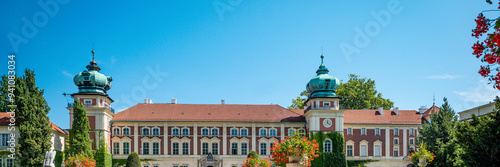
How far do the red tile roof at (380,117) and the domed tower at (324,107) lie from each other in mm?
3560

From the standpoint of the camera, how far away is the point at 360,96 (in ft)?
212

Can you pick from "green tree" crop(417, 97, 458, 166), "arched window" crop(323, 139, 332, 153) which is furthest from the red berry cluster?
"arched window" crop(323, 139, 332, 153)

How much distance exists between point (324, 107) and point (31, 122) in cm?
3056

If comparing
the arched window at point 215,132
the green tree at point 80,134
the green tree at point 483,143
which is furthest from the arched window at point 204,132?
the green tree at point 483,143

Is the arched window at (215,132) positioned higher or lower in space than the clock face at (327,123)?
lower

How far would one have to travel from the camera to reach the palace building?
5141 centimetres

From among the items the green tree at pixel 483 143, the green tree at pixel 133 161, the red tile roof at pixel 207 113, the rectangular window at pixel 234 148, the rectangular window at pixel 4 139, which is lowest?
the green tree at pixel 133 161

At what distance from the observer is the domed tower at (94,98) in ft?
160

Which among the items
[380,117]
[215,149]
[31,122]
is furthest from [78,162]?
[380,117]

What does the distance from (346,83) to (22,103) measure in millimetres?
43947

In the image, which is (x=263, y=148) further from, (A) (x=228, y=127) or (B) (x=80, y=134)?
(B) (x=80, y=134)

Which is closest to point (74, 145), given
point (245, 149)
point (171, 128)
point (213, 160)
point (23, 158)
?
point (23, 158)

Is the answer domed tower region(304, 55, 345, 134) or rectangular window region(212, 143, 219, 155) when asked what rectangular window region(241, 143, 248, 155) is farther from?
domed tower region(304, 55, 345, 134)

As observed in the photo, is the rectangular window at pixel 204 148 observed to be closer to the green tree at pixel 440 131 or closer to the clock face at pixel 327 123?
the clock face at pixel 327 123
